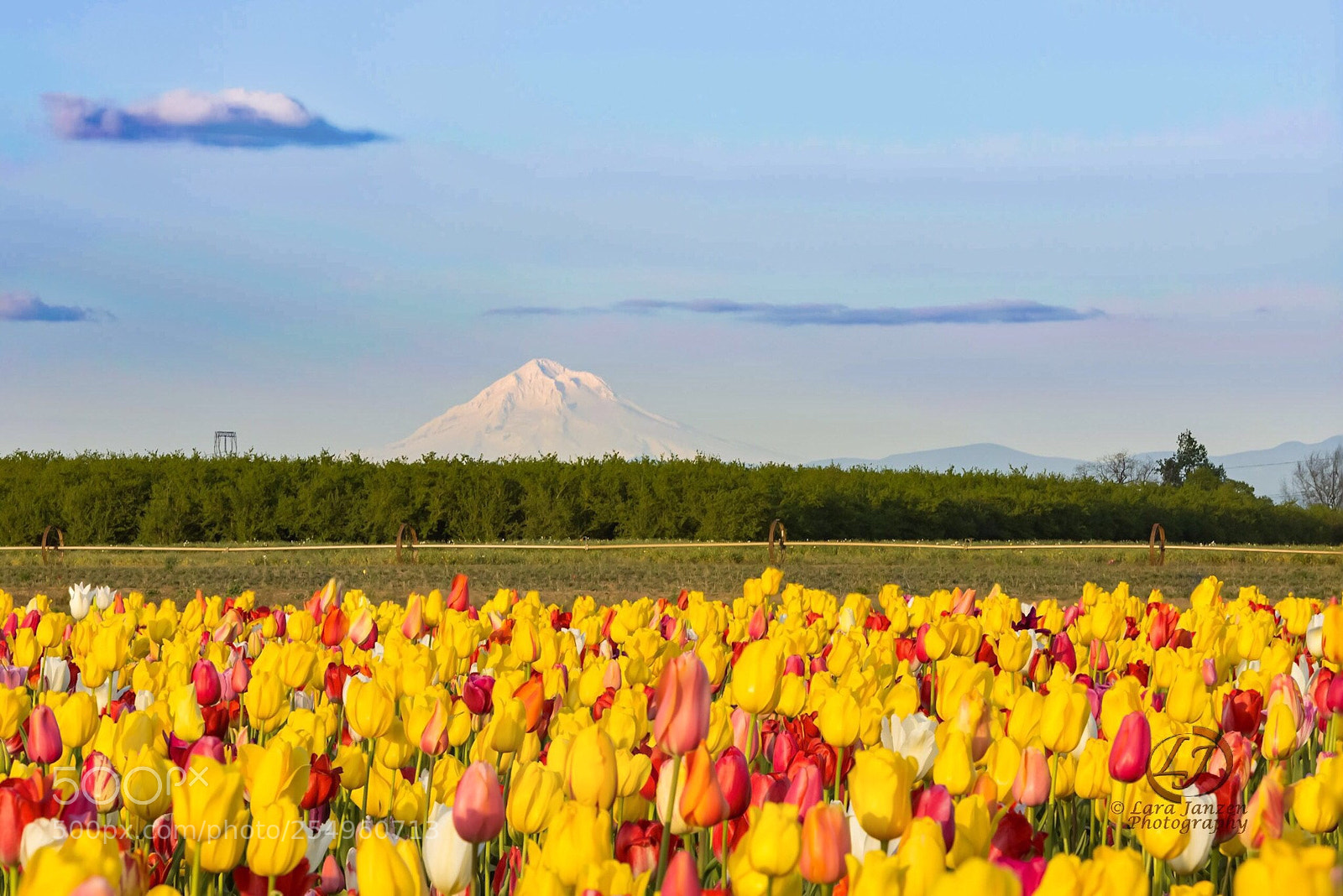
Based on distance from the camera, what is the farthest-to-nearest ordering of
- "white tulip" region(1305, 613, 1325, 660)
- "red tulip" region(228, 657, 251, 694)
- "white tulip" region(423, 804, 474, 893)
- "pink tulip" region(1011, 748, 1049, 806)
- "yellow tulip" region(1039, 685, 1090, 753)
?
"white tulip" region(1305, 613, 1325, 660), "red tulip" region(228, 657, 251, 694), "yellow tulip" region(1039, 685, 1090, 753), "pink tulip" region(1011, 748, 1049, 806), "white tulip" region(423, 804, 474, 893)

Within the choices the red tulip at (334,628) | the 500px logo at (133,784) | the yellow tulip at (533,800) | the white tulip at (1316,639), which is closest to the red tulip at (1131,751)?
the yellow tulip at (533,800)

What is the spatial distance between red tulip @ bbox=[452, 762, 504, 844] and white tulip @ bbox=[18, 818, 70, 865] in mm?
542

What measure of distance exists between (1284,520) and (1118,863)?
37877 mm

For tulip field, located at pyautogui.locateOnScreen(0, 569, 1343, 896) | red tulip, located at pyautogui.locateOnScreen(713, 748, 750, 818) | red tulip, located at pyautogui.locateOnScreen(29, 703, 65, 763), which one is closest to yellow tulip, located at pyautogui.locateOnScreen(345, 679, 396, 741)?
tulip field, located at pyautogui.locateOnScreen(0, 569, 1343, 896)

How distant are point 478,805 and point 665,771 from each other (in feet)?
1.25

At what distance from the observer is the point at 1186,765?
92.8 inches

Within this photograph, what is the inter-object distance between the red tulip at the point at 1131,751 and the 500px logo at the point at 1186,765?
2 cm

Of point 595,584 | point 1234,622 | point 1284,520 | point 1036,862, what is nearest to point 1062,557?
point 595,584

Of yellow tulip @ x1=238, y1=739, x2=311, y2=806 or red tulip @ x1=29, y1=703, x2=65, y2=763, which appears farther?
red tulip @ x1=29, y1=703, x2=65, y2=763

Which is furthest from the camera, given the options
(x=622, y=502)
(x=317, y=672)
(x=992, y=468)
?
(x=992, y=468)

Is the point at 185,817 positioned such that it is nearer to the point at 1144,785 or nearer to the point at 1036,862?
the point at 1036,862

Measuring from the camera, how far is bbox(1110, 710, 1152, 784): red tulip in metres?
2.16

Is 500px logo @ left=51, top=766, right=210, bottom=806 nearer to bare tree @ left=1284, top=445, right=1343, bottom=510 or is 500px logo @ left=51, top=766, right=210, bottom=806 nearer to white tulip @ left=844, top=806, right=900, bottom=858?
white tulip @ left=844, top=806, right=900, bottom=858

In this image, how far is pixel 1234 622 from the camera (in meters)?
5.09
